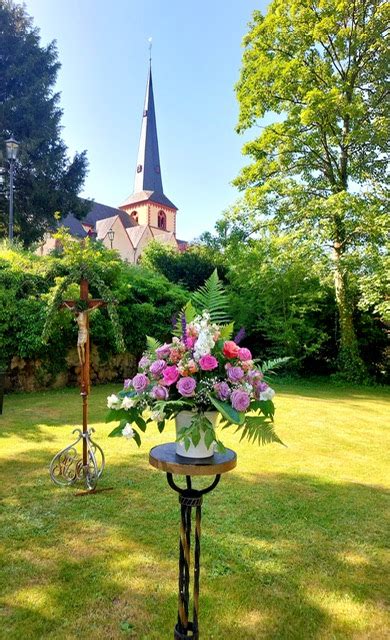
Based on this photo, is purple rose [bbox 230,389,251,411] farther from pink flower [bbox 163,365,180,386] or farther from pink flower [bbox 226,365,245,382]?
→ pink flower [bbox 163,365,180,386]

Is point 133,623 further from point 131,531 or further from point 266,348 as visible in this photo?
point 266,348

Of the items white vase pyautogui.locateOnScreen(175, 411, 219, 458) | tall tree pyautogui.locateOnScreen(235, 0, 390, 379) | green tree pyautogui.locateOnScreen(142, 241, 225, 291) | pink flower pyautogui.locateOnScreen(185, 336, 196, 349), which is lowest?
white vase pyautogui.locateOnScreen(175, 411, 219, 458)

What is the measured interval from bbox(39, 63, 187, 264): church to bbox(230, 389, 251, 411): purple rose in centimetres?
3488

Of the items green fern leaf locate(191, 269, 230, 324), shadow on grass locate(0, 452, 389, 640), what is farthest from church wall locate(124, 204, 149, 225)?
green fern leaf locate(191, 269, 230, 324)

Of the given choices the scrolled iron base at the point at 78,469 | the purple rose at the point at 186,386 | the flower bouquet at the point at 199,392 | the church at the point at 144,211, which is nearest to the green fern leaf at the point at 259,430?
the flower bouquet at the point at 199,392

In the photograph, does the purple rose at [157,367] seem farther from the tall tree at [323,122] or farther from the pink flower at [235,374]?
the tall tree at [323,122]

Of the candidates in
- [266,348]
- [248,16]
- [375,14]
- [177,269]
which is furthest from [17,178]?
[375,14]

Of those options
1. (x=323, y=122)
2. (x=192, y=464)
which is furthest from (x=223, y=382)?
(x=323, y=122)

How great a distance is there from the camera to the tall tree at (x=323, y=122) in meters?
10.3

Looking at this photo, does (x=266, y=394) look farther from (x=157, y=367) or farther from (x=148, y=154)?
(x=148, y=154)

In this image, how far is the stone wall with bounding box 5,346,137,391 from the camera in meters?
8.41

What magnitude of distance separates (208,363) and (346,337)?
10537 mm

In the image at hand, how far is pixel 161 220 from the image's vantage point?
4278 cm

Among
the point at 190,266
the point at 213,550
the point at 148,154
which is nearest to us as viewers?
the point at 213,550
